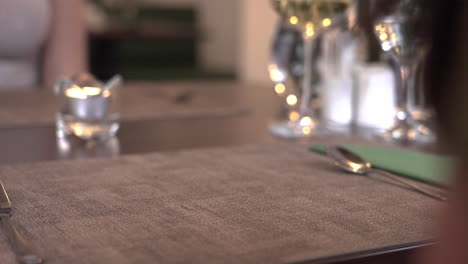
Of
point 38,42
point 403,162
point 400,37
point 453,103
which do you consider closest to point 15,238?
point 453,103

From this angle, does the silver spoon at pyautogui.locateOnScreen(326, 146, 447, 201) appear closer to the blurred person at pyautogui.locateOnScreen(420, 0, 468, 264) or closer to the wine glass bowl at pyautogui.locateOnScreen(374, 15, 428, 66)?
the wine glass bowl at pyautogui.locateOnScreen(374, 15, 428, 66)

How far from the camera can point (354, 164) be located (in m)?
0.65

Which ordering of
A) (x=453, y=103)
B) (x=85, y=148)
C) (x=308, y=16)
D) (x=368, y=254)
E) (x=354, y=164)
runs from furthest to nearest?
(x=308, y=16) → (x=85, y=148) → (x=354, y=164) → (x=368, y=254) → (x=453, y=103)

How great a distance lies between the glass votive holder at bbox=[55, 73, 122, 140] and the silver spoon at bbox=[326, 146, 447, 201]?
31cm

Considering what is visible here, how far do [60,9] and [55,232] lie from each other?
1.58m

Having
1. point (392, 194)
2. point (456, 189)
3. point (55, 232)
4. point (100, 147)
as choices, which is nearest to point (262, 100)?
point (100, 147)

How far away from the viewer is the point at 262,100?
1.31 m

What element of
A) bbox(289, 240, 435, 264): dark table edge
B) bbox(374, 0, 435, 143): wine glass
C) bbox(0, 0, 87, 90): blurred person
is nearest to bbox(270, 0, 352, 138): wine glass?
bbox(374, 0, 435, 143): wine glass

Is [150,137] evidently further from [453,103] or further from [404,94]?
[453,103]

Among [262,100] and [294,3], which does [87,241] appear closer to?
[294,3]

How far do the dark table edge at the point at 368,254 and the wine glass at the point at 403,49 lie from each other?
0.32 m

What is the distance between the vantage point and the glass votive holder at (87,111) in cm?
83

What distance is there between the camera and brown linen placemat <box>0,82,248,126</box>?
1002mm

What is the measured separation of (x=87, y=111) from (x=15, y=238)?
1.45 ft
